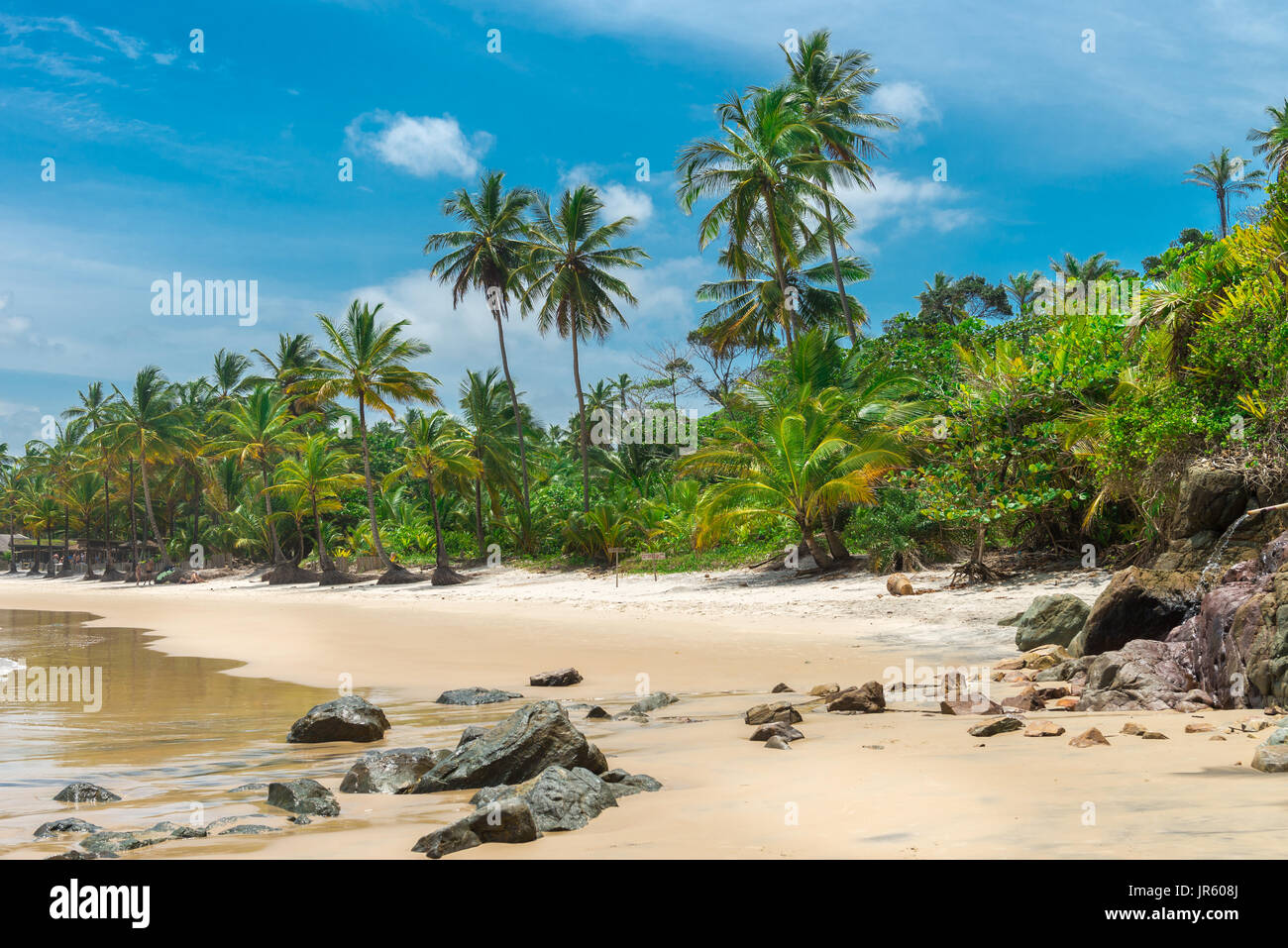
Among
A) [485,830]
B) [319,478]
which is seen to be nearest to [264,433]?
[319,478]

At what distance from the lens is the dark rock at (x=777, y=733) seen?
20.4 ft

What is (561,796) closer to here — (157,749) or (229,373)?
(157,749)

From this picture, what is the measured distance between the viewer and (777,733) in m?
6.22

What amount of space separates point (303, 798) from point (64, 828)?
1.11 metres

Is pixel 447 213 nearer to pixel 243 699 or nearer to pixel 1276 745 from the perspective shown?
pixel 243 699

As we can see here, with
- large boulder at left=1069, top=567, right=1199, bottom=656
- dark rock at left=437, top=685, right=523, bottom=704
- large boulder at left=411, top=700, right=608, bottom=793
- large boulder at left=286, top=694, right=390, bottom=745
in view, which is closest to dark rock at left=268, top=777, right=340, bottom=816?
large boulder at left=411, top=700, right=608, bottom=793

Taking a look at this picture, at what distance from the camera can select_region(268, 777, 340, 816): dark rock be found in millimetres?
4836

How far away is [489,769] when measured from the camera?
5.41m

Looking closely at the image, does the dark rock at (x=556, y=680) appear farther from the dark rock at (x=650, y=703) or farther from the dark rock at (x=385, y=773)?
the dark rock at (x=385, y=773)

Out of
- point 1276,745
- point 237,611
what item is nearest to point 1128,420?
point 1276,745

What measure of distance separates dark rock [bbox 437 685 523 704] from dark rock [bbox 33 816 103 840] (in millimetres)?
4730

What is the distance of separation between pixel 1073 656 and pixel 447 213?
3591 cm

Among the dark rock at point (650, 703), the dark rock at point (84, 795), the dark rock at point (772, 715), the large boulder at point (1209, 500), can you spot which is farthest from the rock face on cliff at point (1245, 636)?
the dark rock at point (84, 795)

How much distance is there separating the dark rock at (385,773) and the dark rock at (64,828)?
1.33 metres
